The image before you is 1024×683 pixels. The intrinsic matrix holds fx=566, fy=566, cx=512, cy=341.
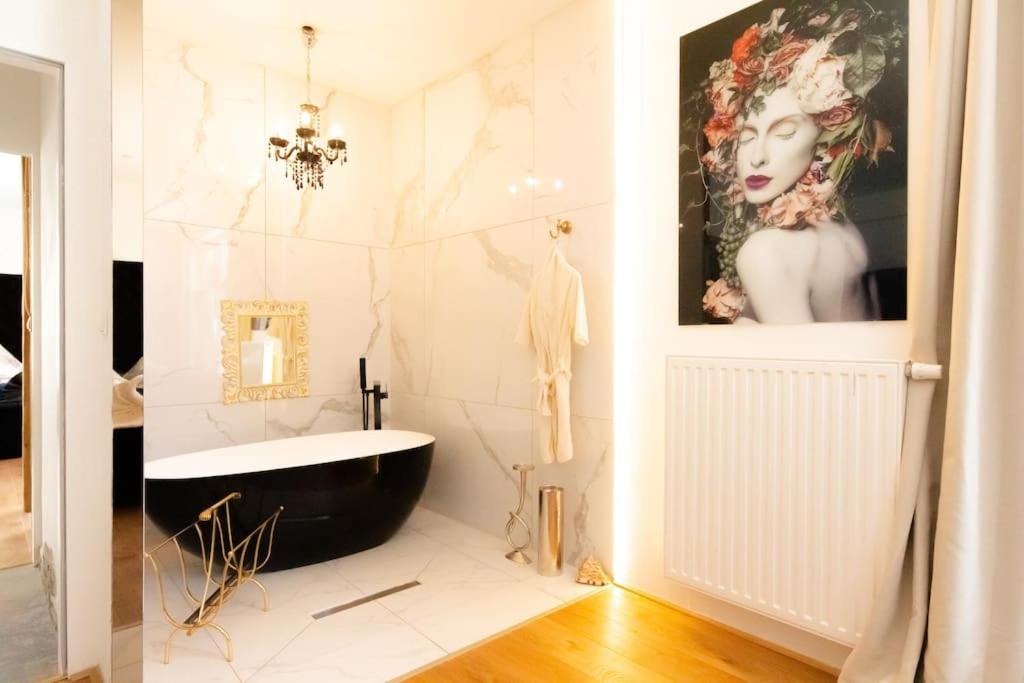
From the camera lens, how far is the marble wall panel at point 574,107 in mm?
2525

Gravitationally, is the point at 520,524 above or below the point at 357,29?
below

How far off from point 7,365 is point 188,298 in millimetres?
1635

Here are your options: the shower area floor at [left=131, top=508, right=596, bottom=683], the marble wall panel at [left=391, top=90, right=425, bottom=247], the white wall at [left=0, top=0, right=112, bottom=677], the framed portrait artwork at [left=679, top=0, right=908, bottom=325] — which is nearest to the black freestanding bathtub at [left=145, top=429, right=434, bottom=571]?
the shower area floor at [left=131, top=508, right=596, bottom=683]

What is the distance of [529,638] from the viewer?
6.82ft

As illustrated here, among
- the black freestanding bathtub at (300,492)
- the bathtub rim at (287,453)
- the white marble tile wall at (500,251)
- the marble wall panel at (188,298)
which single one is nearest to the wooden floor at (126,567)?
the black freestanding bathtub at (300,492)

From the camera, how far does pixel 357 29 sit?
2.89 m

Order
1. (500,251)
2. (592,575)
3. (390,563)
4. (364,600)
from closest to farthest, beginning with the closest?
(364,600), (592,575), (390,563), (500,251)

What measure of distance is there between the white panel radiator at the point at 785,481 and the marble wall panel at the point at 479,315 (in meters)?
1.03

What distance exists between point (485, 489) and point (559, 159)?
1798 mm

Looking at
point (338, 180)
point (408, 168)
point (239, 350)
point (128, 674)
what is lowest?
point (128, 674)

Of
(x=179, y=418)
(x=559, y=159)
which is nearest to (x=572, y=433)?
(x=559, y=159)

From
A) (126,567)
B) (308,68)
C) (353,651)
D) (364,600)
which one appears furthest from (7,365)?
(308,68)

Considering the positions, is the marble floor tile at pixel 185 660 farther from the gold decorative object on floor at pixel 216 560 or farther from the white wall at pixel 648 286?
the white wall at pixel 648 286

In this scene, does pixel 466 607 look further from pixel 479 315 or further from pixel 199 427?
pixel 199 427
